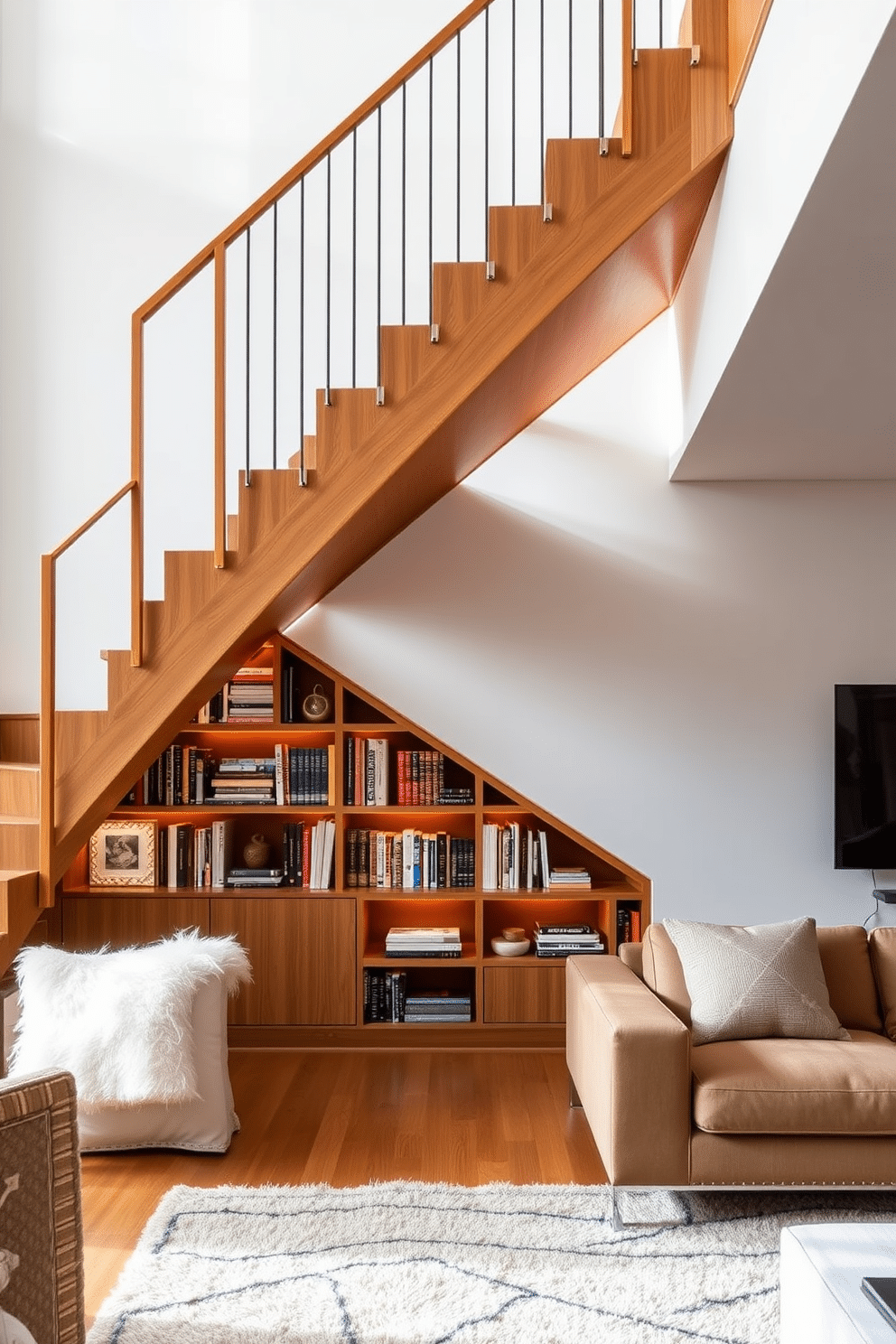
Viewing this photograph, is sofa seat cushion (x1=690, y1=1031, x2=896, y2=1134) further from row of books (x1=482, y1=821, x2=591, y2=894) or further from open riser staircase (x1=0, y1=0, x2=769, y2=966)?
open riser staircase (x1=0, y1=0, x2=769, y2=966)

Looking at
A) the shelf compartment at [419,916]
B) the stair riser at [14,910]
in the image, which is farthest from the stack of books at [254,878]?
the stair riser at [14,910]

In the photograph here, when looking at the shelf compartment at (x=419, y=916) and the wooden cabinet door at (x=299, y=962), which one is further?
the shelf compartment at (x=419, y=916)

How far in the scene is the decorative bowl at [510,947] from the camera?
4.78 m

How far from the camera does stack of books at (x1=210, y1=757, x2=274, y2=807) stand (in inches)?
194

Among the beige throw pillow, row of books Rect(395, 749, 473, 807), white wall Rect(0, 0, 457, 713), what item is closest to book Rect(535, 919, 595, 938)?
row of books Rect(395, 749, 473, 807)

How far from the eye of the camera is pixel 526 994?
4.75 m

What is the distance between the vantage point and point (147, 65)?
535 centimetres

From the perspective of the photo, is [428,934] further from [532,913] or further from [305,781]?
[305,781]

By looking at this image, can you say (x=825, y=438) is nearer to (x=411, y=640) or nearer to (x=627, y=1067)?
(x=411, y=640)

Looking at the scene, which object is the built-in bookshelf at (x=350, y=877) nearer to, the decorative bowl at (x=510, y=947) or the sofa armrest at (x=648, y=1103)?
the decorative bowl at (x=510, y=947)

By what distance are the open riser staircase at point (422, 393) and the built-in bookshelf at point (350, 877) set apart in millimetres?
1024

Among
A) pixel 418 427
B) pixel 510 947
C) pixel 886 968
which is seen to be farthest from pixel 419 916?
pixel 418 427

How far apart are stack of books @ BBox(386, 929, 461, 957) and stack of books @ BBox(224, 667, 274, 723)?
3.67ft

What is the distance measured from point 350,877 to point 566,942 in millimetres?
991
